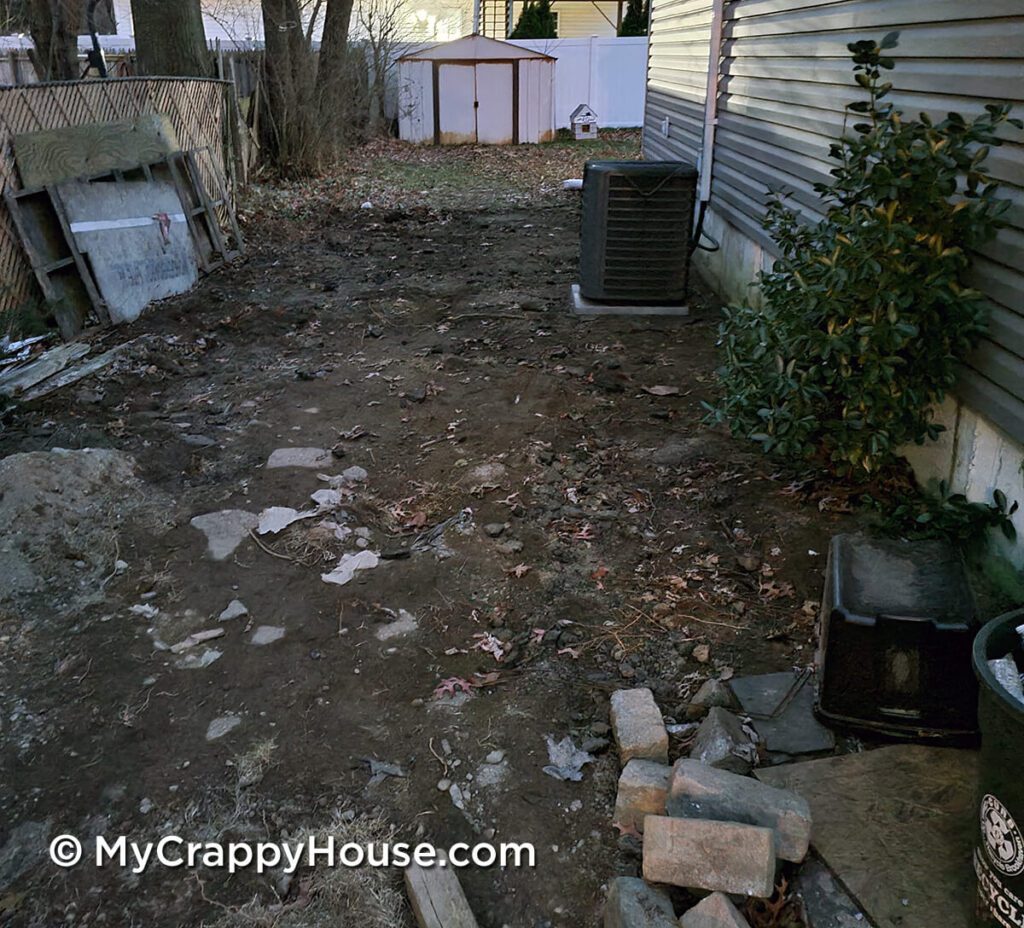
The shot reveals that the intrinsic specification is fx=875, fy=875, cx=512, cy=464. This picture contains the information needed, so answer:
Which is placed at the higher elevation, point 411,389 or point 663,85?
point 663,85

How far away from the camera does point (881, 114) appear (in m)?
3.50

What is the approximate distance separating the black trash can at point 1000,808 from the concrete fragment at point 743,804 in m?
0.41

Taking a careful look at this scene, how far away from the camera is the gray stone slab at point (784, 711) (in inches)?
105

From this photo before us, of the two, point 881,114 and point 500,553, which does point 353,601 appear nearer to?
point 500,553

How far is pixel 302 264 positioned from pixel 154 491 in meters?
5.36

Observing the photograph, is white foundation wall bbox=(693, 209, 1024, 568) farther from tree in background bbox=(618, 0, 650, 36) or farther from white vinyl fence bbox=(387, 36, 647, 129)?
tree in background bbox=(618, 0, 650, 36)

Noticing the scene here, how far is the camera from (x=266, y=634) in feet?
11.2

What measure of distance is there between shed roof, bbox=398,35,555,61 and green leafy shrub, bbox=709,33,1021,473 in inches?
708

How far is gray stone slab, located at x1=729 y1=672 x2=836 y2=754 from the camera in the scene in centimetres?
266

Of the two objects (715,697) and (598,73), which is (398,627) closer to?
(715,697)

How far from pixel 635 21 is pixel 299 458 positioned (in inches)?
924

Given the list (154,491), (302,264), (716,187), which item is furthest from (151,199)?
(716,187)

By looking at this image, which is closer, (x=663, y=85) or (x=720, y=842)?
(x=720, y=842)

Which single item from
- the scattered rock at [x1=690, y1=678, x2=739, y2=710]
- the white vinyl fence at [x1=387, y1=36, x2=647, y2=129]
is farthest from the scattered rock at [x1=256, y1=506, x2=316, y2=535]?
the white vinyl fence at [x1=387, y1=36, x2=647, y2=129]
